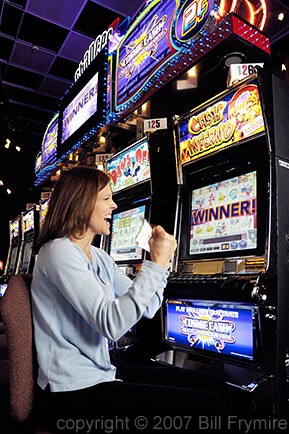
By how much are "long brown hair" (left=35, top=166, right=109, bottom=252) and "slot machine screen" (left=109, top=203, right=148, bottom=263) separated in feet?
5.65

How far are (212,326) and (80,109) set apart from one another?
152 inches

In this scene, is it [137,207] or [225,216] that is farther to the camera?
[137,207]

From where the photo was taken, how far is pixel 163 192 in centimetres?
337

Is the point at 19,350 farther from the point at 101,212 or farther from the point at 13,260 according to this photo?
the point at 13,260

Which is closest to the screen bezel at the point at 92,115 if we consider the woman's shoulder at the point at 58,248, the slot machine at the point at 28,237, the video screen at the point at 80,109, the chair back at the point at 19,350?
the video screen at the point at 80,109

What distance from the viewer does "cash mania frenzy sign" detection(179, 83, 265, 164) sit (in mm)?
2300

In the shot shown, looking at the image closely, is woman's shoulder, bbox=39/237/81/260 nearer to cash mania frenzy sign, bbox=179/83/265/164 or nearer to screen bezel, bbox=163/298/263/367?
screen bezel, bbox=163/298/263/367

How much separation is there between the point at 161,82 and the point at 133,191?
1017mm

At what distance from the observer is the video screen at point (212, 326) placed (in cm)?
191

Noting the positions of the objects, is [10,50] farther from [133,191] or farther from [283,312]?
[283,312]

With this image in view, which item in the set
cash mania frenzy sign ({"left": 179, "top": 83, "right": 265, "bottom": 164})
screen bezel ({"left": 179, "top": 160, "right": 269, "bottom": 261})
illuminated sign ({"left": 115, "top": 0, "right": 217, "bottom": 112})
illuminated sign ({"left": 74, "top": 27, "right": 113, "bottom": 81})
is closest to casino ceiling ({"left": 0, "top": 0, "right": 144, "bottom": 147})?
illuminated sign ({"left": 74, "top": 27, "right": 113, "bottom": 81})

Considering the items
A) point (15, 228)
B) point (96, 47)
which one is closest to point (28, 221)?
point (15, 228)

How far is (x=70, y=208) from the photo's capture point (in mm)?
1497

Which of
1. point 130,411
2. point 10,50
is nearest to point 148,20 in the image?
point 130,411
